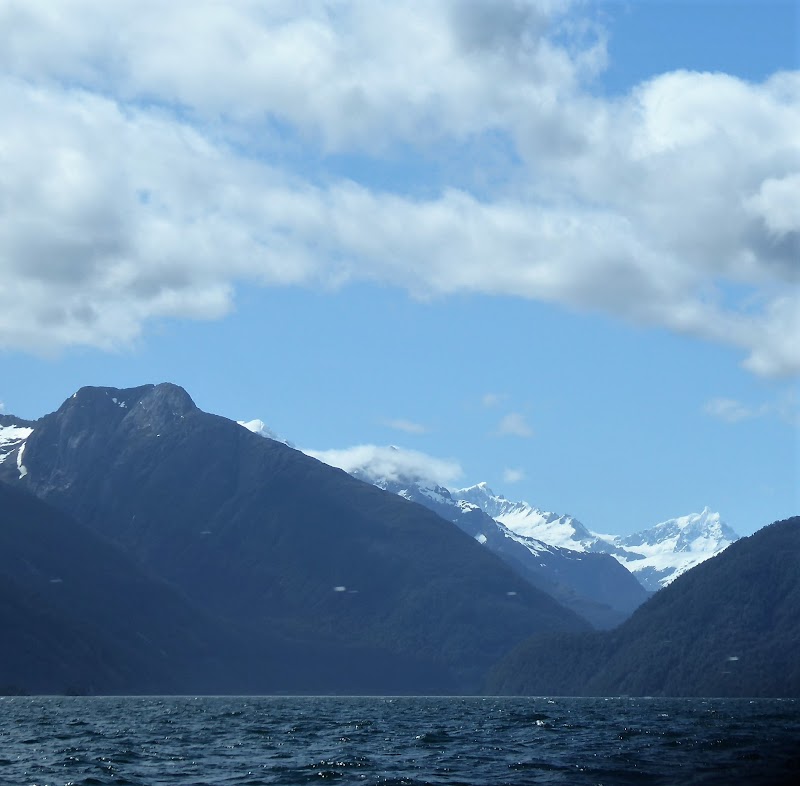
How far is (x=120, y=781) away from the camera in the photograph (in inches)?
3531

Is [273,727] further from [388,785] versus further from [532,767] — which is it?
[388,785]

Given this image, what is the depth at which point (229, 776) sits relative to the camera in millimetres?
93125

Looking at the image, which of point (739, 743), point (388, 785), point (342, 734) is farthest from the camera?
point (342, 734)

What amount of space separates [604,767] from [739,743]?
33.6 metres

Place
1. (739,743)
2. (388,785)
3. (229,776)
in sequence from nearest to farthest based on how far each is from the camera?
(388,785) < (229,776) < (739,743)

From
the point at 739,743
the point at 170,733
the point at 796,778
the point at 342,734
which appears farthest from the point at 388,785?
the point at 170,733

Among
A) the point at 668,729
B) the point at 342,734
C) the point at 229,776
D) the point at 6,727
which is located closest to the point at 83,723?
the point at 6,727

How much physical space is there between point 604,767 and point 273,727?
303ft

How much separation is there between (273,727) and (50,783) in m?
95.6

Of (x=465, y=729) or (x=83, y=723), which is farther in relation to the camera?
(x=83, y=723)

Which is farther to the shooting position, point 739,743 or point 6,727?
point 6,727

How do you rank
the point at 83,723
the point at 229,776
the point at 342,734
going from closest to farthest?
the point at 229,776
the point at 342,734
the point at 83,723

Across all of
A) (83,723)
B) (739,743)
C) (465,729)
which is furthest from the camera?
(83,723)

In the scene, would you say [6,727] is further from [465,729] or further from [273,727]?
[465,729]
